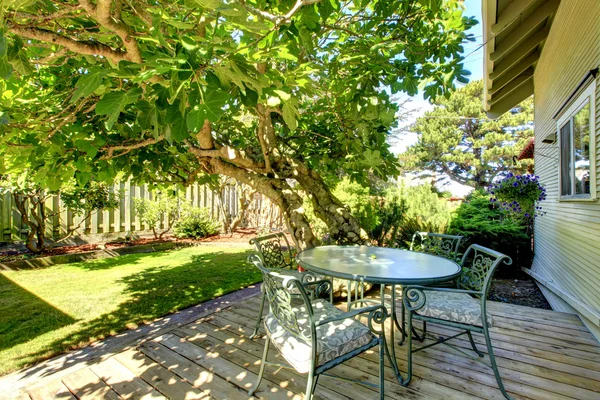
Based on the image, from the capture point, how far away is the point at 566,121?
12.4ft

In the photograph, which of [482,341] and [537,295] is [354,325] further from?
[537,295]

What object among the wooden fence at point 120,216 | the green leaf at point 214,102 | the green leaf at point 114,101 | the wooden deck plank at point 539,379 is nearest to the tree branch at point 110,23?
the green leaf at point 114,101

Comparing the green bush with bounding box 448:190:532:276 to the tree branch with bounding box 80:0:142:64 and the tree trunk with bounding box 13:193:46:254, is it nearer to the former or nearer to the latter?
the tree branch with bounding box 80:0:142:64

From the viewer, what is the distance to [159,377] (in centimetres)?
221

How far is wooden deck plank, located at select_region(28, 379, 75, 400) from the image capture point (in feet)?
6.57

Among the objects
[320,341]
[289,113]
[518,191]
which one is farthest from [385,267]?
[518,191]

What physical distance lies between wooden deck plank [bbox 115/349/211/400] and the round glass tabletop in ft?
3.93

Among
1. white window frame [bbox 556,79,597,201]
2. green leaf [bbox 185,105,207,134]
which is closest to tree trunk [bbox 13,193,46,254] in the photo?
green leaf [bbox 185,105,207,134]

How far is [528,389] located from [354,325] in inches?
51.3

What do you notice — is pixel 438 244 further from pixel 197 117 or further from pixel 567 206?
pixel 197 117

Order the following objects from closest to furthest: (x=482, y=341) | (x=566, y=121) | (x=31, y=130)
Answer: (x=31, y=130) < (x=482, y=341) < (x=566, y=121)

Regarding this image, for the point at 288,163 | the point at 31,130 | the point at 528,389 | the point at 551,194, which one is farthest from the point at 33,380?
the point at 551,194

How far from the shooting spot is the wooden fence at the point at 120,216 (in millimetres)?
5766

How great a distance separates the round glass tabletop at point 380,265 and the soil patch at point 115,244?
5661mm
